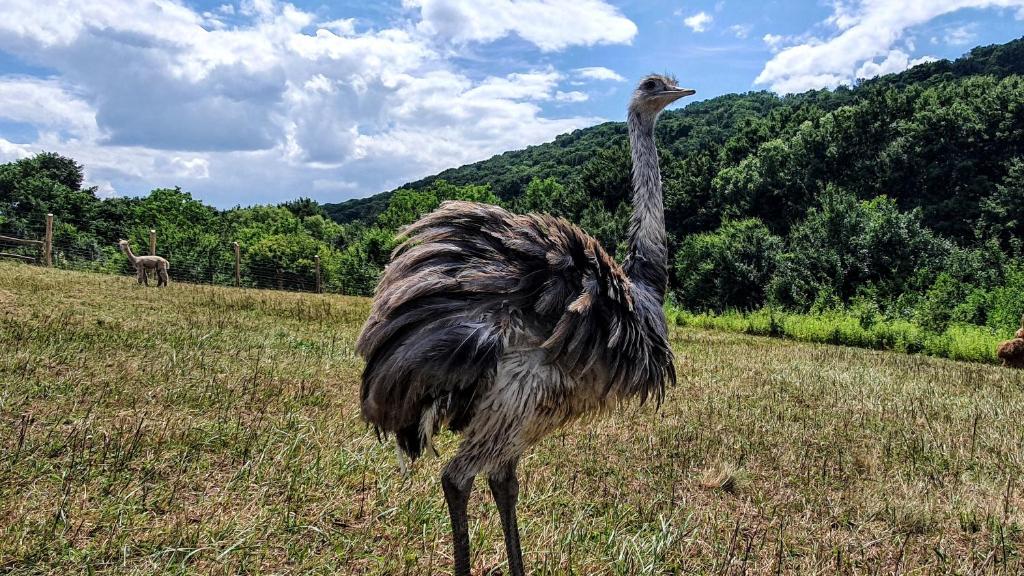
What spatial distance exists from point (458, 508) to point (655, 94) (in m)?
2.98

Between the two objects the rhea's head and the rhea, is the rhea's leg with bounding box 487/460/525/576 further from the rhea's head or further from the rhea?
the rhea's head

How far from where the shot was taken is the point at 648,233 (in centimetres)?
349

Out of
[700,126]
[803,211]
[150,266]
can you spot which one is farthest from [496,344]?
[700,126]

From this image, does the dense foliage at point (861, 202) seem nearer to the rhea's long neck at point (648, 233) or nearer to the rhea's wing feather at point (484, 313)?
the rhea's long neck at point (648, 233)

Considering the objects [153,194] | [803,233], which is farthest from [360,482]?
[153,194]

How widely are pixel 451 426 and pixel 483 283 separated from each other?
65 centimetres

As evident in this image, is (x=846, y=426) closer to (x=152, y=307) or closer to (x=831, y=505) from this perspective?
(x=831, y=505)

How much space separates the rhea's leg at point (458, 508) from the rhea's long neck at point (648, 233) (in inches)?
54.9

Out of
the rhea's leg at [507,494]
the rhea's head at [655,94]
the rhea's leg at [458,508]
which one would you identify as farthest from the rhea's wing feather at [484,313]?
the rhea's head at [655,94]

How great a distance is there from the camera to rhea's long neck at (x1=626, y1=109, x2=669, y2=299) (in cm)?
343

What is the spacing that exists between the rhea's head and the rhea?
1.58 meters

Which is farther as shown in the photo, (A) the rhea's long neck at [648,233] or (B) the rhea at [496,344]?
(A) the rhea's long neck at [648,233]

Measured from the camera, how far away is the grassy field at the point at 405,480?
2.88 m

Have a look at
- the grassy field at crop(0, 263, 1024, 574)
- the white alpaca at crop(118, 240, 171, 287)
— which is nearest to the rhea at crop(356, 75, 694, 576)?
the grassy field at crop(0, 263, 1024, 574)
